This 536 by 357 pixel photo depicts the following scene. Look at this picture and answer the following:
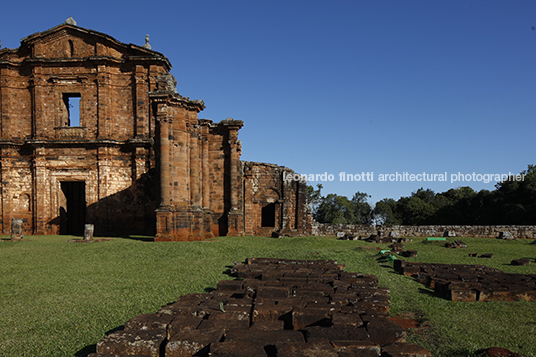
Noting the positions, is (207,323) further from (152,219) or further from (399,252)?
(152,219)

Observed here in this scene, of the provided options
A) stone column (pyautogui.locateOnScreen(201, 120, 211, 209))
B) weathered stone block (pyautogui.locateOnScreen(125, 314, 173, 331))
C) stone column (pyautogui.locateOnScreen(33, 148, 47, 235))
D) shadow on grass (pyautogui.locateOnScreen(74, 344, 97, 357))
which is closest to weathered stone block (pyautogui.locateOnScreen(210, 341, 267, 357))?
weathered stone block (pyautogui.locateOnScreen(125, 314, 173, 331))

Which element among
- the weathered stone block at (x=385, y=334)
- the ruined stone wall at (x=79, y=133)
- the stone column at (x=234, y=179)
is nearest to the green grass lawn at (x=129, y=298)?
the weathered stone block at (x=385, y=334)

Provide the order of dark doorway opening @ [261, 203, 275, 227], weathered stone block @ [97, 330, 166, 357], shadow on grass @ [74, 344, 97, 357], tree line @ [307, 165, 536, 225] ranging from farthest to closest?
tree line @ [307, 165, 536, 225] < dark doorway opening @ [261, 203, 275, 227] < shadow on grass @ [74, 344, 97, 357] < weathered stone block @ [97, 330, 166, 357]

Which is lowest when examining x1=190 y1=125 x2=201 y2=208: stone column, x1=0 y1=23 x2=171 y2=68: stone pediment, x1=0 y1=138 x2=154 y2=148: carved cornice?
x1=190 y1=125 x2=201 y2=208: stone column

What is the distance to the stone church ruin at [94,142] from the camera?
21328 millimetres

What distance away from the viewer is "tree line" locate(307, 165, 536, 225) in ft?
113

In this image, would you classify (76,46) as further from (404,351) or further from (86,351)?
(404,351)

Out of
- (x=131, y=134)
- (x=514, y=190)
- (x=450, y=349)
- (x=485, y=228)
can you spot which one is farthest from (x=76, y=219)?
(x=514, y=190)

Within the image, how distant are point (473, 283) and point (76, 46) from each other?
24.1m

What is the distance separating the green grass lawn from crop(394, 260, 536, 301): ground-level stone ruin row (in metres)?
0.31

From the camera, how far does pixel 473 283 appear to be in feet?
27.1

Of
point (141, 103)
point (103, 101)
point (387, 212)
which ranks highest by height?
point (103, 101)

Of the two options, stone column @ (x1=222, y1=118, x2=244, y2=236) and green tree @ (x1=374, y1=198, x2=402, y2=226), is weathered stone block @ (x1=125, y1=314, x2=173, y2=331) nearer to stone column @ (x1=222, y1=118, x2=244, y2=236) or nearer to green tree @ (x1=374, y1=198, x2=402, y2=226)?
stone column @ (x1=222, y1=118, x2=244, y2=236)

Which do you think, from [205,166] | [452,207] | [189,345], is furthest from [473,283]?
[452,207]
